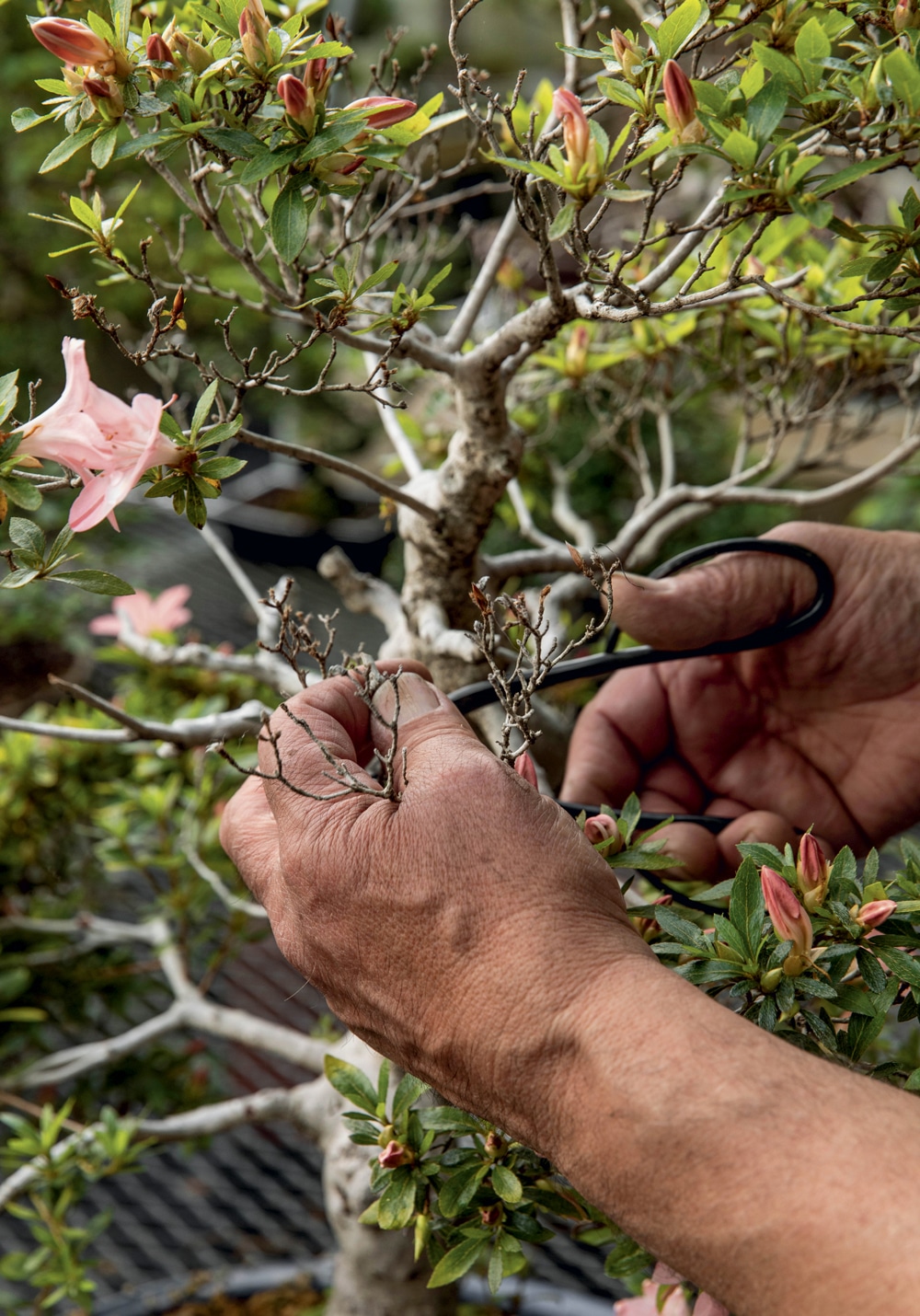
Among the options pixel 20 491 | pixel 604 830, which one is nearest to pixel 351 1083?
pixel 604 830

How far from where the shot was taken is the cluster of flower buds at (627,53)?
0.66 m

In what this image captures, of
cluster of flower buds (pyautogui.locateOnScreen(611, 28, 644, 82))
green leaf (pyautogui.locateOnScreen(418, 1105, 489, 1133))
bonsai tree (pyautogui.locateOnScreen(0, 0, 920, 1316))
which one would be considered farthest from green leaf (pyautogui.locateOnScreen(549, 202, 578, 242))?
green leaf (pyautogui.locateOnScreen(418, 1105, 489, 1133))

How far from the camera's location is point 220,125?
0.70 metres

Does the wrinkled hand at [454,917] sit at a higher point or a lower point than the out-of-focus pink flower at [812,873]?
higher

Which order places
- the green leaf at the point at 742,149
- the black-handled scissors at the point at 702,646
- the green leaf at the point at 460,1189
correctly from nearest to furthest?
the green leaf at the point at 742,149, the green leaf at the point at 460,1189, the black-handled scissors at the point at 702,646

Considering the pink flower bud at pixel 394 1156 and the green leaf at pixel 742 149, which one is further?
the pink flower bud at pixel 394 1156

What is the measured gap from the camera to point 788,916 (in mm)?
620

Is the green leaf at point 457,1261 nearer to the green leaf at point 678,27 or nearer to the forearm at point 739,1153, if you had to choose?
the forearm at point 739,1153

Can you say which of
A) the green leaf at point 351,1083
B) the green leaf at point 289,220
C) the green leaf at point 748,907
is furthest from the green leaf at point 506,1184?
the green leaf at point 289,220

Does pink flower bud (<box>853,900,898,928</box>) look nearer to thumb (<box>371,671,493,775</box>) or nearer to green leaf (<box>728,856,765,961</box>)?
green leaf (<box>728,856,765,961</box>)

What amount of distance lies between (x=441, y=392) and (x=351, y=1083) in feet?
3.48

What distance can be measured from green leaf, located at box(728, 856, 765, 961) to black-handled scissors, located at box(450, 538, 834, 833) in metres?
0.19

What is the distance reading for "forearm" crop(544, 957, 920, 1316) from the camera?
1.50 ft

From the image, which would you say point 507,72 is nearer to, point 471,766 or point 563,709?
point 563,709
